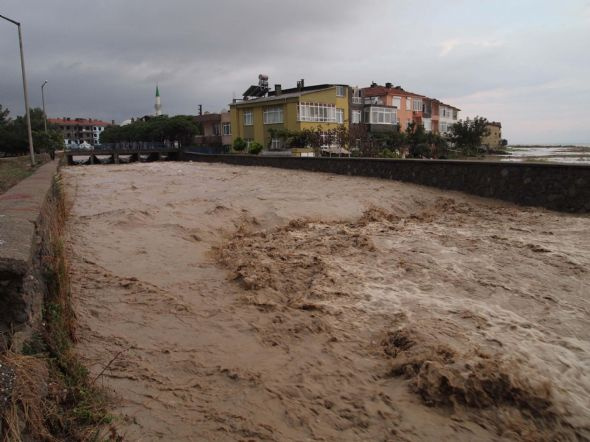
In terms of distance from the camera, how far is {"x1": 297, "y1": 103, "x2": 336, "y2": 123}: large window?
44781mm

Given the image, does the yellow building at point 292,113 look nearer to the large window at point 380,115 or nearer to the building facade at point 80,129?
the large window at point 380,115

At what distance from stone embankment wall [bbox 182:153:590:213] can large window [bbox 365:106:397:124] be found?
33977mm

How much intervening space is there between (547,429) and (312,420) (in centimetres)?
174

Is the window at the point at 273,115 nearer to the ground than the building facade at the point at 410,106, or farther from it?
nearer to the ground

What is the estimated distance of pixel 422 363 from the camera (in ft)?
13.5

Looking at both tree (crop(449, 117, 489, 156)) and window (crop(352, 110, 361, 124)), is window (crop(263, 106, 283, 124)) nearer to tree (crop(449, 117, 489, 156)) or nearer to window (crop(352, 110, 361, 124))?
window (crop(352, 110, 361, 124))

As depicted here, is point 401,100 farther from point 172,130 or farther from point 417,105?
point 172,130

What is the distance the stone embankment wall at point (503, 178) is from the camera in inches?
491

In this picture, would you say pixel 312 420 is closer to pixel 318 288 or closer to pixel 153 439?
pixel 153 439

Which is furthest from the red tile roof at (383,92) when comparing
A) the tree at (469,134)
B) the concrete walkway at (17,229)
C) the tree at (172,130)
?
the concrete walkway at (17,229)

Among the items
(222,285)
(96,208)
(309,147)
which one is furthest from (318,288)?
(309,147)

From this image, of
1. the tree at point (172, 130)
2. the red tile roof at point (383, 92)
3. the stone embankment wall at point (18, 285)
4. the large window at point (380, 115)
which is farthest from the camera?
the tree at point (172, 130)

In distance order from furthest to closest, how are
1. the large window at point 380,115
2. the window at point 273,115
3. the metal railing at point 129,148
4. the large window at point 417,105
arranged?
the large window at point 417,105, the metal railing at point 129,148, the large window at point 380,115, the window at point 273,115

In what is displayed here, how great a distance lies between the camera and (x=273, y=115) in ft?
156
